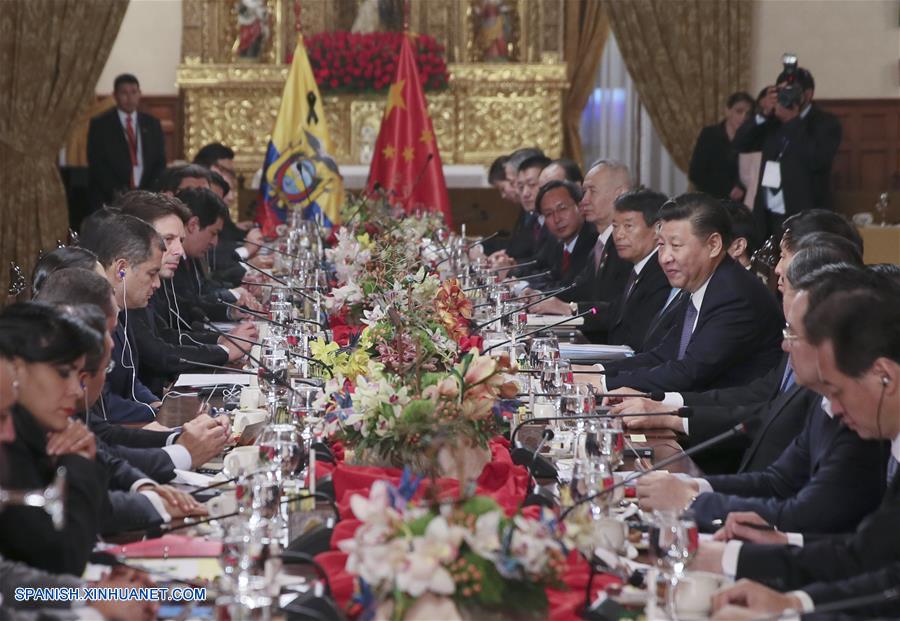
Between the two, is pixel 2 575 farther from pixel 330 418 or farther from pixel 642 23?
pixel 642 23

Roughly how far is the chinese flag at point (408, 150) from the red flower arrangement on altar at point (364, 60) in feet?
3.93

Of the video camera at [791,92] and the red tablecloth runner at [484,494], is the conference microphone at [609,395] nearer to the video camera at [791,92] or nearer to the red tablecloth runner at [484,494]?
the red tablecloth runner at [484,494]

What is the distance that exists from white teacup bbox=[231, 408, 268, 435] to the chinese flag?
19.5 ft

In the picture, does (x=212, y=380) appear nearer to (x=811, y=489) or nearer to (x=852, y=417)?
(x=811, y=489)

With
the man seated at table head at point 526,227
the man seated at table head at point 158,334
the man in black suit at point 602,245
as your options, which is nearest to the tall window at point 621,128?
the man seated at table head at point 526,227

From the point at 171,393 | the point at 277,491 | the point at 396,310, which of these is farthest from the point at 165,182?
the point at 277,491

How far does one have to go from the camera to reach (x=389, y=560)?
72.7 inches

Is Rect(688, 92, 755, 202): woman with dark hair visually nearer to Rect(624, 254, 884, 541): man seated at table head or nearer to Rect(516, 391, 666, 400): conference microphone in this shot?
Rect(516, 391, 666, 400): conference microphone

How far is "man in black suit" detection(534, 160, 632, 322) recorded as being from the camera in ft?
21.2

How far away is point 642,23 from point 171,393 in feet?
26.7

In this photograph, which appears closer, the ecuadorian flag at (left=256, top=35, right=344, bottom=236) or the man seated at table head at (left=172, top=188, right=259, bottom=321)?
the man seated at table head at (left=172, top=188, right=259, bottom=321)

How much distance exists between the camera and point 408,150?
9.77 meters

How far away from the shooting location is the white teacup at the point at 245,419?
3486 mm

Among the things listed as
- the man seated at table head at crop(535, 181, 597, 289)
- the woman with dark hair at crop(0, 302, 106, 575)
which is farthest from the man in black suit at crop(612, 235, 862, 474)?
the man seated at table head at crop(535, 181, 597, 289)
